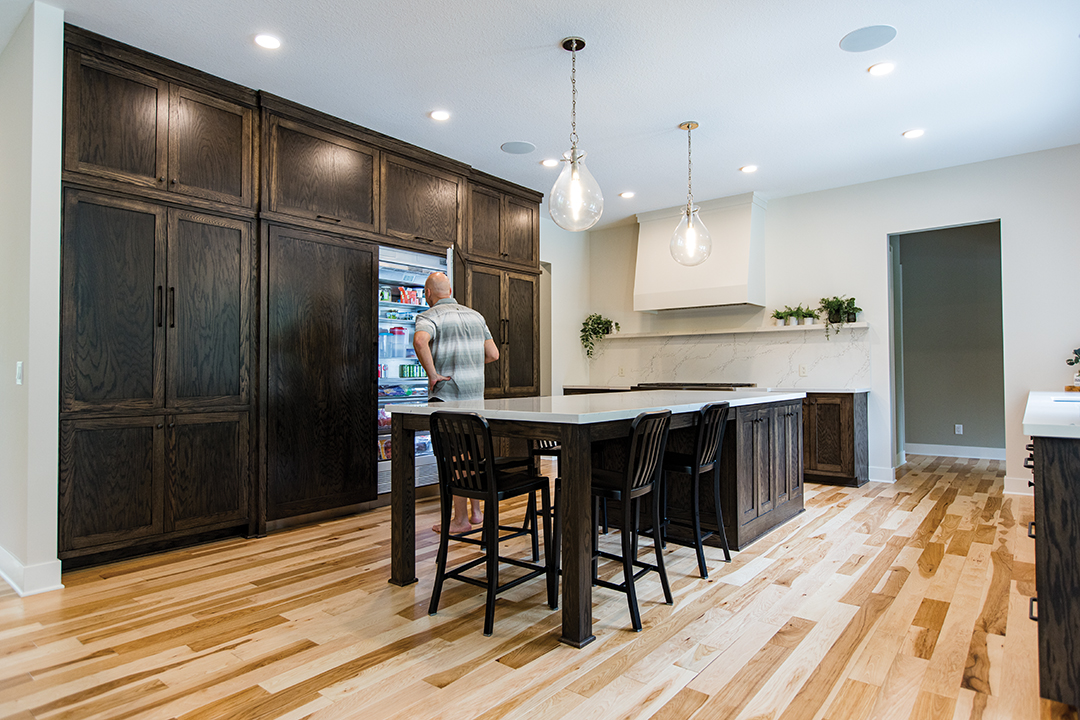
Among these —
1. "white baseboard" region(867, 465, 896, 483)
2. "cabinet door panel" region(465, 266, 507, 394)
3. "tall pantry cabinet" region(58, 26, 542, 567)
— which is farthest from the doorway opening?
"tall pantry cabinet" region(58, 26, 542, 567)

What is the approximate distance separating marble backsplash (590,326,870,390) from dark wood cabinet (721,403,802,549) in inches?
79.0

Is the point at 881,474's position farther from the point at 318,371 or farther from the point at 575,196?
the point at 318,371

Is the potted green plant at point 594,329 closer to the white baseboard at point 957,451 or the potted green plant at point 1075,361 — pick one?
the white baseboard at point 957,451

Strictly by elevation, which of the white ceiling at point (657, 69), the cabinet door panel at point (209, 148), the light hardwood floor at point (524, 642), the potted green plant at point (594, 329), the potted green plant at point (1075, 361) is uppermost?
the white ceiling at point (657, 69)

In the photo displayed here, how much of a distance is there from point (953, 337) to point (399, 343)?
19.8ft

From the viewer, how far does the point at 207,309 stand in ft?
11.2

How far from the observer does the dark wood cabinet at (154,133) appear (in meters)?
2.99

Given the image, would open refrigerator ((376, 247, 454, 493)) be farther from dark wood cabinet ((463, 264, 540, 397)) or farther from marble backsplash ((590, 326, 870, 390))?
marble backsplash ((590, 326, 870, 390))

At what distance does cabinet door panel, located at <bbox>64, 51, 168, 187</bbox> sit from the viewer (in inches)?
117

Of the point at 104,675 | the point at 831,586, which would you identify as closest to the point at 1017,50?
the point at 831,586

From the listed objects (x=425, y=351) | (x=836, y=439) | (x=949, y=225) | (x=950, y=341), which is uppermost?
(x=949, y=225)

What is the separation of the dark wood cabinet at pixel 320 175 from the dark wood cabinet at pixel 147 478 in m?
1.38

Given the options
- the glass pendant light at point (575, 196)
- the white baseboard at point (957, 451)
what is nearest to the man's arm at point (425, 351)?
the glass pendant light at point (575, 196)

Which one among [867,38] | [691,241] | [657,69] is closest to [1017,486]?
[691,241]
